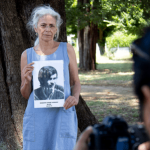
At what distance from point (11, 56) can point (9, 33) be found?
34cm

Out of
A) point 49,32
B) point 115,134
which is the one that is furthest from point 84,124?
point 115,134

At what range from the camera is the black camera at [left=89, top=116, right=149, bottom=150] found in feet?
2.82

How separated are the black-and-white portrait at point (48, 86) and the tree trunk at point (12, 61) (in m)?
1.63

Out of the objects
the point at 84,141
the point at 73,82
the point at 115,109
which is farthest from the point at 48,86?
the point at 115,109

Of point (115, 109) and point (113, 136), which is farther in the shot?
point (115, 109)

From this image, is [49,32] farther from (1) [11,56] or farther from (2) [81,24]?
(2) [81,24]

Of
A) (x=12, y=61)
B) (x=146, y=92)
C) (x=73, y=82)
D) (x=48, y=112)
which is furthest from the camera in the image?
(x=12, y=61)

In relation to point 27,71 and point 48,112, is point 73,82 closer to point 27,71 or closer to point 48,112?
point 48,112

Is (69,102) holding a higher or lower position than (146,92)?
lower

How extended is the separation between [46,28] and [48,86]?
1.88 feet

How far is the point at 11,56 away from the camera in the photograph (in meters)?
4.04

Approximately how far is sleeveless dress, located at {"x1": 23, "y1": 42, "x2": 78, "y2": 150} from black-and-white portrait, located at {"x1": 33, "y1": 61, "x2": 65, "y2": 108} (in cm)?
10

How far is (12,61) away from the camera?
13.3 ft

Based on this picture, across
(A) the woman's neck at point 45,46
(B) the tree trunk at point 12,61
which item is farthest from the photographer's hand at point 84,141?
(B) the tree trunk at point 12,61
